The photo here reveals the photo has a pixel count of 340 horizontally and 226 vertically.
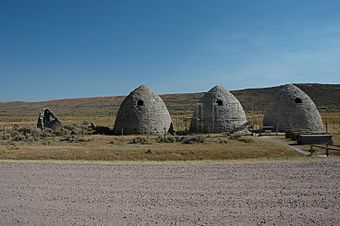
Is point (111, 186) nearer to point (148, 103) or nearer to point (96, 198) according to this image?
point (96, 198)

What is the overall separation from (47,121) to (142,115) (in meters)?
10.4

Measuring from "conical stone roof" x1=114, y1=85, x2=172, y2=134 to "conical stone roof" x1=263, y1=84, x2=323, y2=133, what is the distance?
9.25 metres

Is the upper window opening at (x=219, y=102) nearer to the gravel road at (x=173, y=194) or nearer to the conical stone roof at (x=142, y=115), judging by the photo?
the conical stone roof at (x=142, y=115)

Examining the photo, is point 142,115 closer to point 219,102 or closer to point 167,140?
point 219,102

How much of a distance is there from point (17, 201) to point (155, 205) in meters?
3.93

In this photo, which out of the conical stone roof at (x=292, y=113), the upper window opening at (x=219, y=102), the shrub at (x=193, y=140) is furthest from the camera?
the upper window opening at (x=219, y=102)

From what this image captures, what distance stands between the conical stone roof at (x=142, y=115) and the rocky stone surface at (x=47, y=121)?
6676mm

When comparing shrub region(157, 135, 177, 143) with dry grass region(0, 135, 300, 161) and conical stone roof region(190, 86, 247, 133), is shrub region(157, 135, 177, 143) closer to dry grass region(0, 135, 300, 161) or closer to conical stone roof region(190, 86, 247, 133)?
dry grass region(0, 135, 300, 161)

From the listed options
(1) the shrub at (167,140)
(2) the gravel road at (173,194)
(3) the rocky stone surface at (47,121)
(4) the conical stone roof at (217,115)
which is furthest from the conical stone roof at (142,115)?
(2) the gravel road at (173,194)

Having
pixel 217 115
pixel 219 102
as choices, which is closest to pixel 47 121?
pixel 217 115

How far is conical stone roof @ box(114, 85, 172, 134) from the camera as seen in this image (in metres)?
32.1

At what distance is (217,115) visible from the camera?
3212 centimetres

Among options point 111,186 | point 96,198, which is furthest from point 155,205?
point 111,186

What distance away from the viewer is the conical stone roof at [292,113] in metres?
32.6
